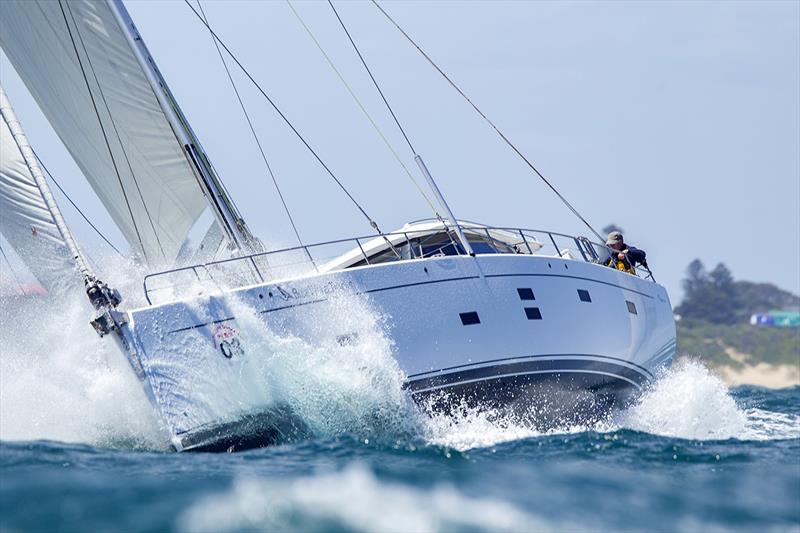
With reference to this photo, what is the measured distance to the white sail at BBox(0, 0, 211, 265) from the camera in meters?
12.6

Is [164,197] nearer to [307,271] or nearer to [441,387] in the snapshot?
[307,271]

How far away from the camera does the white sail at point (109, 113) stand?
12.6m

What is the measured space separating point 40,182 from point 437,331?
4.19 meters

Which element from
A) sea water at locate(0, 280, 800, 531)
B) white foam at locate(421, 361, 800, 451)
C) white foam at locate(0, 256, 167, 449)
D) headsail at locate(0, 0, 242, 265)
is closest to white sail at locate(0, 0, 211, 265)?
headsail at locate(0, 0, 242, 265)

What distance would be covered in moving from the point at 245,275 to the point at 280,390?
5.07ft

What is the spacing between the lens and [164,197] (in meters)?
13.9

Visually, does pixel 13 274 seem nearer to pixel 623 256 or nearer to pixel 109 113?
pixel 109 113

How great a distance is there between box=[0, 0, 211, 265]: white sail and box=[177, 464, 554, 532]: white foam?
6.43 m

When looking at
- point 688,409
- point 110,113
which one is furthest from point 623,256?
point 110,113

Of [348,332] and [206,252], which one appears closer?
[348,332]

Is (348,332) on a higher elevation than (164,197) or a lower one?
lower

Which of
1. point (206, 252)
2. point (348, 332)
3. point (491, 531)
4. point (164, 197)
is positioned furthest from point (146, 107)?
point (491, 531)

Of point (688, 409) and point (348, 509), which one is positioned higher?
point (688, 409)

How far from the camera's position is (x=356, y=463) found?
8.18m
